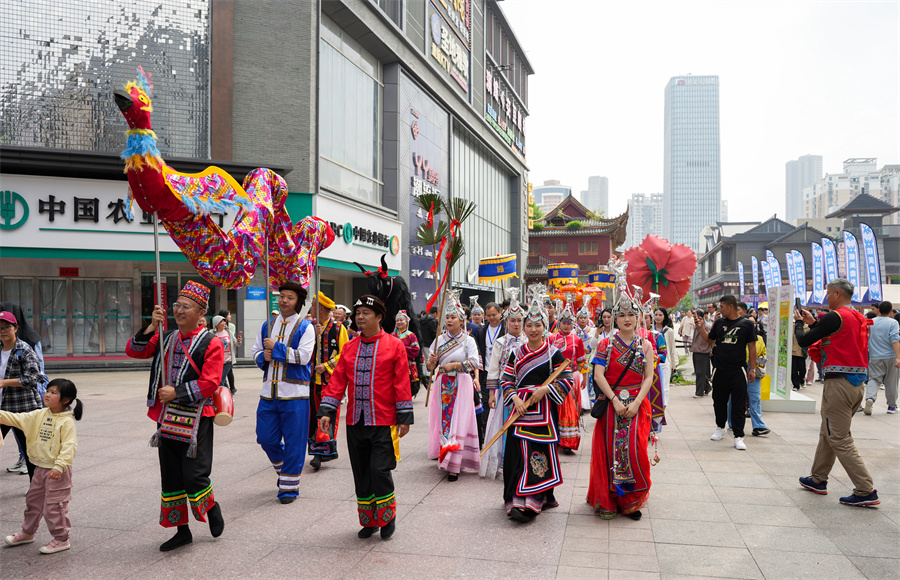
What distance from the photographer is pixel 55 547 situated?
14.4ft

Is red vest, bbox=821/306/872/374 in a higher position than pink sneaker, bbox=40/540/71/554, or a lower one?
higher

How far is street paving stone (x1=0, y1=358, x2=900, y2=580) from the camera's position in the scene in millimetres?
4156

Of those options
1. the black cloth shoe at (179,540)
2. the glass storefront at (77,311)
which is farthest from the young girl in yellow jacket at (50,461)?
the glass storefront at (77,311)

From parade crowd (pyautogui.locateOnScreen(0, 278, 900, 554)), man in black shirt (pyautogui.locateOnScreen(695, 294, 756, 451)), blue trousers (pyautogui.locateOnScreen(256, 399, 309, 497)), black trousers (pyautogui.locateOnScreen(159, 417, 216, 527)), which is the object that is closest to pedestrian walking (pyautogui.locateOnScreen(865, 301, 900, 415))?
man in black shirt (pyautogui.locateOnScreen(695, 294, 756, 451))

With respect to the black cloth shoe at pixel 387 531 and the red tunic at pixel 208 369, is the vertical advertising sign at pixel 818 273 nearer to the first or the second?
the black cloth shoe at pixel 387 531

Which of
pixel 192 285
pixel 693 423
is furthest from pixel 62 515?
pixel 693 423

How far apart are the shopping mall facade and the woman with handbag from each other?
14.1 metres

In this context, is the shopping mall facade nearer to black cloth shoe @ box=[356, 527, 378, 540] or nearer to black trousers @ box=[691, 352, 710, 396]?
black trousers @ box=[691, 352, 710, 396]

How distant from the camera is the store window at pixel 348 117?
19594 millimetres

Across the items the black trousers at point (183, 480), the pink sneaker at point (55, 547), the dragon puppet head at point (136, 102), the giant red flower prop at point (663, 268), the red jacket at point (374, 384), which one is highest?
the dragon puppet head at point (136, 102)

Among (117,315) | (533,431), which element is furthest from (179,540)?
Result: (117,315)

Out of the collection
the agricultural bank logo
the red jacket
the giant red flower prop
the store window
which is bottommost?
the red jacket

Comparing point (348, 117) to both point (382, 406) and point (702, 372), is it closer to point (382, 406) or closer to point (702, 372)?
point (702, 372)

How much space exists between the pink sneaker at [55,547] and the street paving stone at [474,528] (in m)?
0.06
